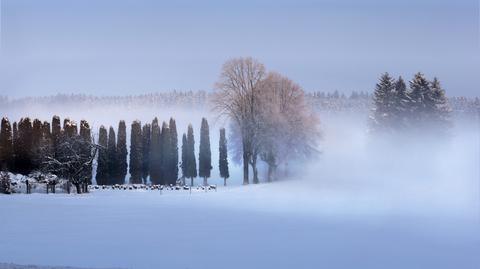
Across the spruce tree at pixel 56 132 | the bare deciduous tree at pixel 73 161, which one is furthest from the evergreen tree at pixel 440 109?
the spruce tree at pixel 56 132

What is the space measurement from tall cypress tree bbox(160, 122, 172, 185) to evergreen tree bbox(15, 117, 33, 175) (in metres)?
15.9

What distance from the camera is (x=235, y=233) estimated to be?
992 inches

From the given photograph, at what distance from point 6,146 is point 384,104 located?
45042 mm

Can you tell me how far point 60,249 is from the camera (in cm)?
2138

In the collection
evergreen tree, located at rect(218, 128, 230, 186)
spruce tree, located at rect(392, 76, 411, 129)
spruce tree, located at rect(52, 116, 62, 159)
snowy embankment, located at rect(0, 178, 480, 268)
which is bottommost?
snowy embankment, located at rect(0, 178, 480, 268)

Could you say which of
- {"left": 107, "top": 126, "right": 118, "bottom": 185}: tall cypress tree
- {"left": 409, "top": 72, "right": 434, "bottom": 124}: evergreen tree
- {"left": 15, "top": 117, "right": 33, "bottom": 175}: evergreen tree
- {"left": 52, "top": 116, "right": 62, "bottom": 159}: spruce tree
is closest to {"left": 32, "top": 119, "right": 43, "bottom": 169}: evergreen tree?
{"left": 15, "top": 117, "right": 33, "bottom": 175}: evergreen tree

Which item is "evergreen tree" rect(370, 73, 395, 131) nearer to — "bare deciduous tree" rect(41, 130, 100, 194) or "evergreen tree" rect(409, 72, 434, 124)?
"evergreen tree" rect(409, 72, 434, 124)

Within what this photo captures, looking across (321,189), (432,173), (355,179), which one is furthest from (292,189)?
(432,173)

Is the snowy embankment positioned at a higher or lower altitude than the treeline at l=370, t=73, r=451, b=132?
lower

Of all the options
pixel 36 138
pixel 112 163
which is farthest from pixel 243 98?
pixel 36 138

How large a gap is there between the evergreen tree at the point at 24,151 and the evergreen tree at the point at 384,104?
41.6 m

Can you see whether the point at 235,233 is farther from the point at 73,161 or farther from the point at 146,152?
the point at 146,152

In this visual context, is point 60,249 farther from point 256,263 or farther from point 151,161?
point 151,161

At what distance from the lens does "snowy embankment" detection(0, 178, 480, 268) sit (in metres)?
20.2
